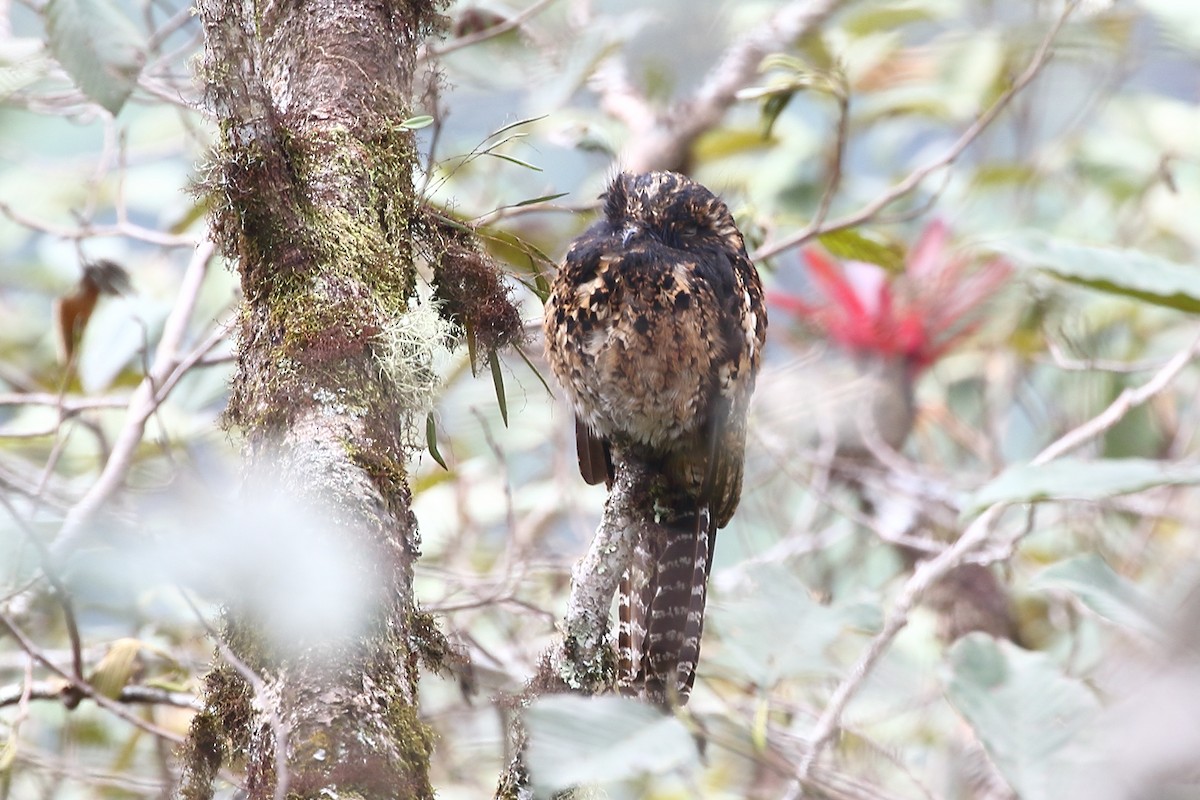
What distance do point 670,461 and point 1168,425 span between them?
114 inches

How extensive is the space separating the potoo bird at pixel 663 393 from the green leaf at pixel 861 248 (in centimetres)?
54

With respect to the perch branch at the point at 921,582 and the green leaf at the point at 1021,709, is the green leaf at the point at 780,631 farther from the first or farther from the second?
the perch branch at the point at 921,582

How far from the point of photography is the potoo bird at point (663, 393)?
251 cm

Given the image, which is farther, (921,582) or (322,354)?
(921,582)

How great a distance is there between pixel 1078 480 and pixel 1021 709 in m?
0.42

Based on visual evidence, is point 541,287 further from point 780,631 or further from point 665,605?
point 780,631

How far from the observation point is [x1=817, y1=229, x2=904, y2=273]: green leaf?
3094mm

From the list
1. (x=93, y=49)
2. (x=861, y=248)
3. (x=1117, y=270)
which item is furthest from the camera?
(x=861, y=248)

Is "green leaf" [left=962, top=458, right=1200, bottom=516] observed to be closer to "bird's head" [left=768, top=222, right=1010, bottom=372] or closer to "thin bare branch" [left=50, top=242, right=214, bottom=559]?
"thin bare branch" [left=50, top=242, right=214, bottom=559]

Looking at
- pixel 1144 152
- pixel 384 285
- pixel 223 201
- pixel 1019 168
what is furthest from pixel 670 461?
pixel 1144 152

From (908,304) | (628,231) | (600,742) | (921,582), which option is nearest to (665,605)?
(921,582)

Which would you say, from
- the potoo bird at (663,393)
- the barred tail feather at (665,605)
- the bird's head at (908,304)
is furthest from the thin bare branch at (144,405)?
the bird's head at (908,304)

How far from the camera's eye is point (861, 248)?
314 centimetres

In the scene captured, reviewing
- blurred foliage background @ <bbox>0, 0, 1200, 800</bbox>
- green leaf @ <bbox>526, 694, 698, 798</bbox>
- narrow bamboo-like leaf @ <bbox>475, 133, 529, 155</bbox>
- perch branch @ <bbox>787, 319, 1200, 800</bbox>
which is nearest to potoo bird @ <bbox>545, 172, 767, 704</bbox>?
blurred foliage background @ <bbox>0, 0, 1200, 800</bbox>
